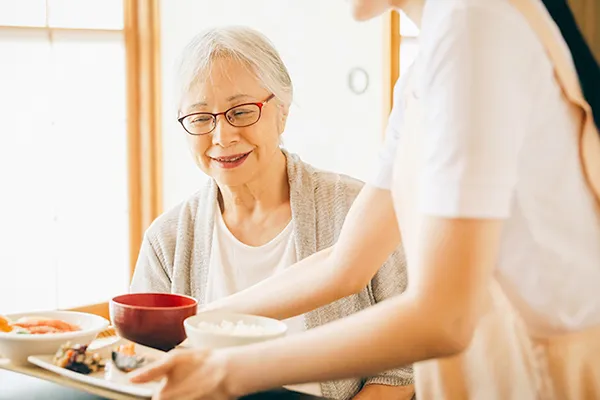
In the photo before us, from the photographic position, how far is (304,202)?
212cm

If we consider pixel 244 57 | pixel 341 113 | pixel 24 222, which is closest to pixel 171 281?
pixel 244 57

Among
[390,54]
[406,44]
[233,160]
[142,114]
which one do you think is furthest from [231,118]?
[142,114]

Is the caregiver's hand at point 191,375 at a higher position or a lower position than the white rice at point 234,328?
higher

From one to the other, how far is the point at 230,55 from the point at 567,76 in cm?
120

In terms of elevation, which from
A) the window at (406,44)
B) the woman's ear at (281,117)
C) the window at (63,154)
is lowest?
the window at (63,154)

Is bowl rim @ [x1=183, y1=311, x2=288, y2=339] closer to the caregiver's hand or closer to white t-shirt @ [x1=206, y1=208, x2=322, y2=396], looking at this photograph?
the caregiver's hand

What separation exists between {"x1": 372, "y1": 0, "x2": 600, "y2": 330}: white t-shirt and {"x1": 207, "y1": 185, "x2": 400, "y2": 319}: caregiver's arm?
0.32m

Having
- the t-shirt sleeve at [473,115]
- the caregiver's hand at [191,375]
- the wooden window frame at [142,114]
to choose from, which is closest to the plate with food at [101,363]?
the caregiver's hand at [191,375]

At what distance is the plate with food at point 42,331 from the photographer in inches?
50.6

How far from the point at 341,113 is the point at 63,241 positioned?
162 cm

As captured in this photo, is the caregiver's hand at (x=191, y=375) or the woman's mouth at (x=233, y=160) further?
the woman's mouth at (x=233, y=160)

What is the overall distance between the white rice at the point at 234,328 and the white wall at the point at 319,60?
103 inches

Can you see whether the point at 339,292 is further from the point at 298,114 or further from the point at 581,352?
the point at 298,114

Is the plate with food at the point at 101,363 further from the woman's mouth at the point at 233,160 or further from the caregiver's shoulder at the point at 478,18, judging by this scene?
the woman's mouth at the point at 233,160
